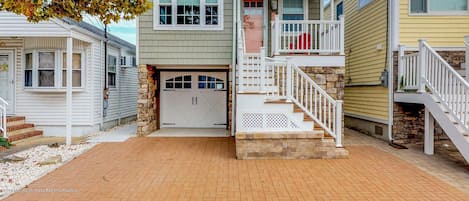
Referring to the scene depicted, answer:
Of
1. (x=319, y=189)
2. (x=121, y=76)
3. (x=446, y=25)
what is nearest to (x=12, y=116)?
(x=121, y=76)

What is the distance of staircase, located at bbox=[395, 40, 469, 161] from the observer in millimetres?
6602

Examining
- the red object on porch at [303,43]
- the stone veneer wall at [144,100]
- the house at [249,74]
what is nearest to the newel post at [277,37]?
the house at [249,74]

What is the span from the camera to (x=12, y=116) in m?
10.5

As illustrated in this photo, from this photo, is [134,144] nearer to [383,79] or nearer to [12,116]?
[12,116]

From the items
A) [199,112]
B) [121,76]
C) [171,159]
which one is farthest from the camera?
[121,76]

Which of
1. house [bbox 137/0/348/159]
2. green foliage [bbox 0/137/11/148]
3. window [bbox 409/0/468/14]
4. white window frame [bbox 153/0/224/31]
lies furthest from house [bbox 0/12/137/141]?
window [bbox 409/0/468/14]

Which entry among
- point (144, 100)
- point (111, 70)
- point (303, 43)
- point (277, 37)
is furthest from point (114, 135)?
point (303, 43)

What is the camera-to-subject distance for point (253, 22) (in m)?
10.8

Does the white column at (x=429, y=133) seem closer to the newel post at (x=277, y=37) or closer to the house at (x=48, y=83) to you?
the newel post at (x=277, y=37)

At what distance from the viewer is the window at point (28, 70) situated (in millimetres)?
10531

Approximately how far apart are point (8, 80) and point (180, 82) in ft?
17.3

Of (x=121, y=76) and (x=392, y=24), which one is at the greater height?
(x=392, y=24)

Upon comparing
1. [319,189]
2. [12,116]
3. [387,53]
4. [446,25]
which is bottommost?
[319,189]

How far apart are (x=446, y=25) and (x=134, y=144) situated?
859 centimetres
